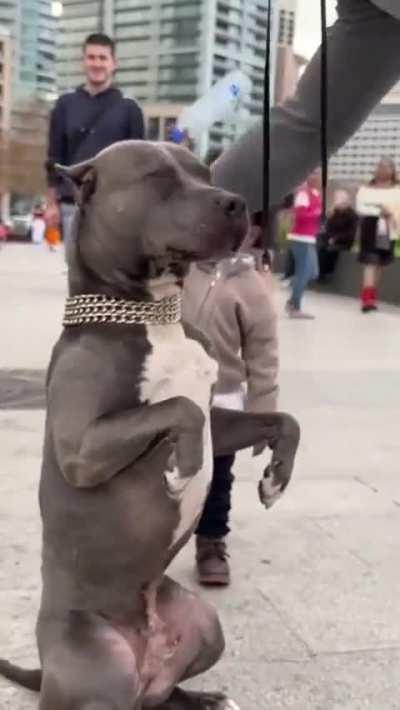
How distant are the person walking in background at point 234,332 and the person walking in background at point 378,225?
31.3 feet

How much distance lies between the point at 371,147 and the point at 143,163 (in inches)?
789

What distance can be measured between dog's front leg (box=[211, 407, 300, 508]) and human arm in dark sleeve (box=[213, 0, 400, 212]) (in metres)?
1.09

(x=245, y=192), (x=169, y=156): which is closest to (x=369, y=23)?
(x=245, y=192)

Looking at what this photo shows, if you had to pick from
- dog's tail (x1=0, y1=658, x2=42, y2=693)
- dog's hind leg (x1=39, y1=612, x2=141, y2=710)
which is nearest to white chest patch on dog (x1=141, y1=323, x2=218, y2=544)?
dog's hind leg (x1=39, y1=612, x2=141, y2=710)

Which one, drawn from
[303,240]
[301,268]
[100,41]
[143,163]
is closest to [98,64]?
[100,41]

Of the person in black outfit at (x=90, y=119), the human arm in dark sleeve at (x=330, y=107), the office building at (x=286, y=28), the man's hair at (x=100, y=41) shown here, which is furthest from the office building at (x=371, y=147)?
the human arm in dark sleeve at (x=330, y=107)

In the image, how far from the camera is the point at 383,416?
646 cm

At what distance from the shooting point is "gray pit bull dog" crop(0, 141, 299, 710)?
2303 mm

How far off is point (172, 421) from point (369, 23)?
180 cm

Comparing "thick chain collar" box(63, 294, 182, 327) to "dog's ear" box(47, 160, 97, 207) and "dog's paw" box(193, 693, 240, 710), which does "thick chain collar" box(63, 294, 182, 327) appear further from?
"dog's paw" box(193, 693, 240, 710)

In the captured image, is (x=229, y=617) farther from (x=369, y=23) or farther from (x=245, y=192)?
(x=369, y=23)

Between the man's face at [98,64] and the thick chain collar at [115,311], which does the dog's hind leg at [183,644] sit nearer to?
the thick chain collar at [115,311]

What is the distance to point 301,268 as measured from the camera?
12398 mm

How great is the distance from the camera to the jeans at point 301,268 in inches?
486
